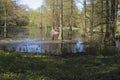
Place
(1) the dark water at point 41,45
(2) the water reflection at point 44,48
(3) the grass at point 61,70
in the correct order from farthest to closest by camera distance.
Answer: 1. (1) the dark water at point 41,45
2. (2) the water reflection at point 44,48
3. (3) the grass at point 61,70

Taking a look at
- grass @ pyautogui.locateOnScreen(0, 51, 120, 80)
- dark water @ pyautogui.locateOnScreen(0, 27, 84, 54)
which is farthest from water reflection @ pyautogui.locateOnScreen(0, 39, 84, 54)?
grass @ pyautogui.locateOnScreen(0, 51, 120, 80)

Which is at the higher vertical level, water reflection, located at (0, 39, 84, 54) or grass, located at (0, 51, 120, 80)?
water reflection, located at (0, 39, 84, 54)

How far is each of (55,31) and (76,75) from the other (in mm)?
48075

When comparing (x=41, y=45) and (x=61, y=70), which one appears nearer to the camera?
(x=61, y=70)

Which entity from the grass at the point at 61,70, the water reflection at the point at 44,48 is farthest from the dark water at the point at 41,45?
the grass at the point at 61,70

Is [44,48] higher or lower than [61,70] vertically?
higher

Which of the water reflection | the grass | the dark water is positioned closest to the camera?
the grass

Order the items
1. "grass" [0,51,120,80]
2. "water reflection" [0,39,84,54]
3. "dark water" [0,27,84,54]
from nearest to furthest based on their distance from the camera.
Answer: "grass" [0,51,120,80]
"water reflection" [0,39,84,54]
"dark water" [0,27,84,54]

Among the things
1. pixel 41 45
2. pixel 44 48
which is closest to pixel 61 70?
pixel 44 48

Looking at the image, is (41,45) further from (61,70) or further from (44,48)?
(61,70)

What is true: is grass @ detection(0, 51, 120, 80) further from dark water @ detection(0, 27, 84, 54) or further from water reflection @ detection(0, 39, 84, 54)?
dark water @ detection(0, 27, 84, 54)

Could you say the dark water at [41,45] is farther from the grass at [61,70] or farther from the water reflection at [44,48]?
the grass at [61,70]

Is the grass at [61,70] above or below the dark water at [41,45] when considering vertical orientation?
below

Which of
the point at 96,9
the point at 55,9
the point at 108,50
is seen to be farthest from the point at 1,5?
the point at 108,50
